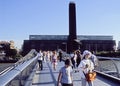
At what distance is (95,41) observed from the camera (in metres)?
124

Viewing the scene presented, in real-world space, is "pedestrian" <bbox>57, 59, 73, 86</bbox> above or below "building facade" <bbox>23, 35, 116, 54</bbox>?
below

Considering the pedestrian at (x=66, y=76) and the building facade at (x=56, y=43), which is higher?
the building facade at (x=56, y=43)

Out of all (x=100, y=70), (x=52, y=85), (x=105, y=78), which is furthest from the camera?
(x=100, y=70)

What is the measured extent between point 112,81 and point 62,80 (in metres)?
7.56

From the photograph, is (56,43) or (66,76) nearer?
(66,76)

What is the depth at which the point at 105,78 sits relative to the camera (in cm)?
2000

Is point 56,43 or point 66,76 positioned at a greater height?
point 56,43

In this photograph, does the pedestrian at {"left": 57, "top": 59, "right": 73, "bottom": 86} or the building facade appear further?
the building facade

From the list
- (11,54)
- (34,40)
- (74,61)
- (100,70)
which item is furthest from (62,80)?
(34,40)

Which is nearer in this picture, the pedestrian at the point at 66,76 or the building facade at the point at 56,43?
the pedestrian at the point at 66,76

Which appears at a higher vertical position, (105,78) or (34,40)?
(34,40)

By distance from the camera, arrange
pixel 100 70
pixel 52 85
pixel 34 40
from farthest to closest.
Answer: pixel 34 40 < pixel 100 70 < pixel 52 85

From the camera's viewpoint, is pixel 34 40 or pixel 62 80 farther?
pixel 34 40

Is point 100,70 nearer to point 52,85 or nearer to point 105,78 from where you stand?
point 105,78
